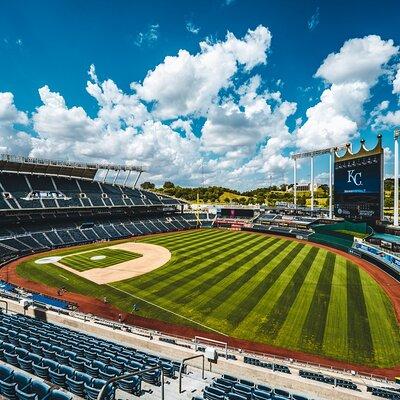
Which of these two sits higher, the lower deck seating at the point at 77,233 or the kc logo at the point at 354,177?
the kc logo at the point at 354,177

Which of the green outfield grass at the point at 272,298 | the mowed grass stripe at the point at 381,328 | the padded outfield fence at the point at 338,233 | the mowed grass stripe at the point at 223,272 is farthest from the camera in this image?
the padded outfield fence at the point at 338,233

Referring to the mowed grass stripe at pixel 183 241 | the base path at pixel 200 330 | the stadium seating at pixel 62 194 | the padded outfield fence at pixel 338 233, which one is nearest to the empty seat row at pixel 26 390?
the base path at pixel 200 330

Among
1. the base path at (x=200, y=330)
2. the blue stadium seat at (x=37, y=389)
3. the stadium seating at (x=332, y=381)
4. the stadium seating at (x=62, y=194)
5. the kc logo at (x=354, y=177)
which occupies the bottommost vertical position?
the base path at (x=200, y=330)

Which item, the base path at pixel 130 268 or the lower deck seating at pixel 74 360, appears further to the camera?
the base path at pixel 130 268

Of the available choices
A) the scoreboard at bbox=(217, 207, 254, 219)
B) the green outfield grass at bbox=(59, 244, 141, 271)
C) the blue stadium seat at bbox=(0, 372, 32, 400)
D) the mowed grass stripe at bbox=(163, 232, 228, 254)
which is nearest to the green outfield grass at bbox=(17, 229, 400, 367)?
the green outfield grass at bbox=(59, 244, 141, 271)

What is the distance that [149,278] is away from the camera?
41062 millimetres

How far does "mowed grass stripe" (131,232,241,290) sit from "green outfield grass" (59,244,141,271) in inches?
346

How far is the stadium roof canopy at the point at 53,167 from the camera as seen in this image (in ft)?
220

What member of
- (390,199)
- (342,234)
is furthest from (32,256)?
(390,199)

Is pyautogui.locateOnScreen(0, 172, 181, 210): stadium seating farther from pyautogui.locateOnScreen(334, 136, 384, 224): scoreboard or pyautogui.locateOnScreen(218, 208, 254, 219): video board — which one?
pyautogui.locateOnScreen(334, 136, 384, 224): scoreboard

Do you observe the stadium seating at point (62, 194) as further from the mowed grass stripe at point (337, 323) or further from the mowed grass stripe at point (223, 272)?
the mowed grass stripe at point (337, 323)

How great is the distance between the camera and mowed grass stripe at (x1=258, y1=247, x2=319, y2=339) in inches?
1052

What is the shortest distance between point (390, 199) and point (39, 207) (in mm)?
96908

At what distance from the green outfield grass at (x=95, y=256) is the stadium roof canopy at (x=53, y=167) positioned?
91.2 feet
